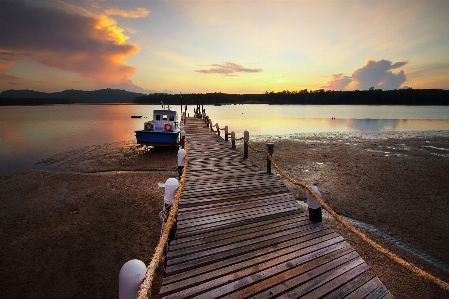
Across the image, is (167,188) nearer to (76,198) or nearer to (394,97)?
(76,198)

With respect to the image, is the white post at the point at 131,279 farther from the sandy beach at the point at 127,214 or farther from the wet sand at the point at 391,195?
the wet sand at the point at 391,195

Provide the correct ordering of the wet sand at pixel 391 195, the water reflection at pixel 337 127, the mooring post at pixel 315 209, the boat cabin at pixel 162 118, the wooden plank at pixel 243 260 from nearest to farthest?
the wooden plank at pixel 243 260 → the mooring post at pixel 315 209 → the wet sand at pixel 391 195 → the boat cabin at pixel 162 118 → the water reflection at pixel 337 127

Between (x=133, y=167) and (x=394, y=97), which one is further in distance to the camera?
(x=394, y=97)

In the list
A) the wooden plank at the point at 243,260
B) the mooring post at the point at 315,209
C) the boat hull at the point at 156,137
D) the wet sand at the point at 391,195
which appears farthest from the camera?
the boat hull at the point at 156,137

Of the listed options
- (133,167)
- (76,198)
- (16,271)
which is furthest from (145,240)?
(133,167)

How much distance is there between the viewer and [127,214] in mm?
9102

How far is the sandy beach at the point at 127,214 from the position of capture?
574 cm

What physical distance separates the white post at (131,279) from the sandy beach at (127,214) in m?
3.84

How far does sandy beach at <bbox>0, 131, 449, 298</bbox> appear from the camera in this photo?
574 cm

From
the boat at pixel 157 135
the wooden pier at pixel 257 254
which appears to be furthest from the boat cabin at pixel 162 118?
the wooden pier at pixel 257 254

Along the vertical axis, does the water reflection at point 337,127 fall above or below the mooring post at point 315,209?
below

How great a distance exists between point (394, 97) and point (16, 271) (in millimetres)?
168494

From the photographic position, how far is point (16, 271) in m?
5.98

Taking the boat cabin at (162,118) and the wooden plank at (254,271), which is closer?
the wooden plank at (254,271)
